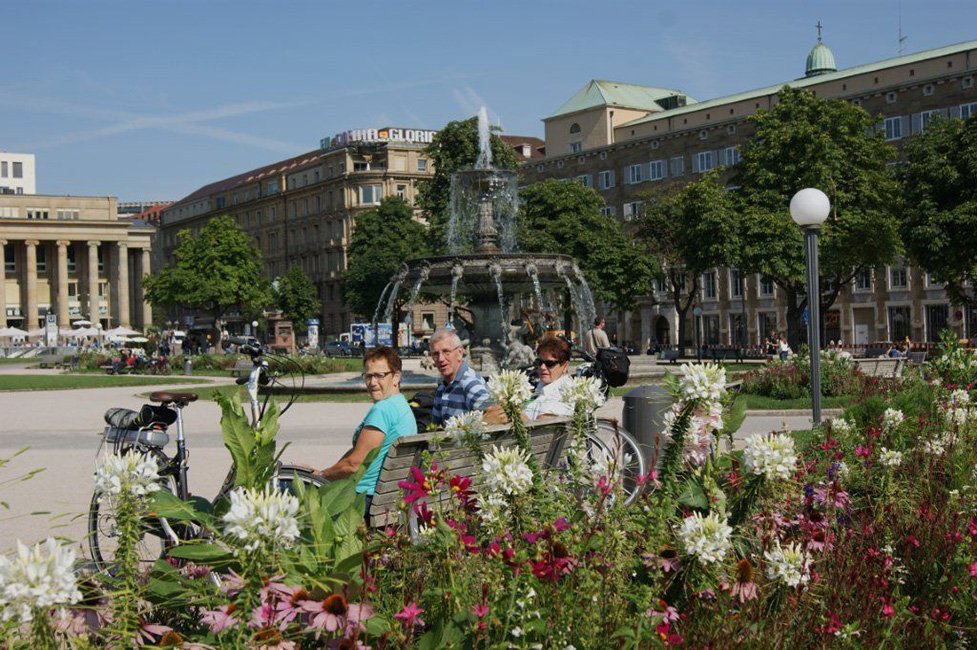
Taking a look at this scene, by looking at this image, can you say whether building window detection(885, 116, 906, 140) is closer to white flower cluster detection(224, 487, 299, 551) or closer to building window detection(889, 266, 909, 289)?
building window detection(889, 266, 909, 289)

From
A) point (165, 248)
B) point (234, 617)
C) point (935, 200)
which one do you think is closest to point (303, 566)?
point (234, 617)

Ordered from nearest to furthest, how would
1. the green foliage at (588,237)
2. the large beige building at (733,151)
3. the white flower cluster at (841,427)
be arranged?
1. the white flower cluster at (841,427)
2. the green foliage at (588,237)
3. the large beige building at (733,151)

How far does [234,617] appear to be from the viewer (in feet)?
8.86

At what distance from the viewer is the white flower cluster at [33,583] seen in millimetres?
2234

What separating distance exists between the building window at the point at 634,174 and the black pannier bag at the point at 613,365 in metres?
75.4

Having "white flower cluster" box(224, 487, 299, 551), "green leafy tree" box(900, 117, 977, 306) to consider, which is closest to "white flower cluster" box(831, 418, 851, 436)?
"white flower cluster" box(224, 487, 299, 551)

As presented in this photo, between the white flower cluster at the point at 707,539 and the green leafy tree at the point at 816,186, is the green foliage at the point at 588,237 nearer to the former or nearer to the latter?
the green leafy tree at the point at 816,186

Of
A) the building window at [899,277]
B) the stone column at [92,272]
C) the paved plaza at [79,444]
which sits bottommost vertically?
the paved plaza at [79,444]

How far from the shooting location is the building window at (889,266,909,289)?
65.3 meters

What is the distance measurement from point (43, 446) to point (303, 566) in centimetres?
1421

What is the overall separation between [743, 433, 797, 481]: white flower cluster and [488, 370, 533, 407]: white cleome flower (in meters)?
0.87

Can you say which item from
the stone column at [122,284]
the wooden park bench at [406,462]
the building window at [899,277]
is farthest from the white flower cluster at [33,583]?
the stone column at [122,284]

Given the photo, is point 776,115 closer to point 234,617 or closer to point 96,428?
point 96,428

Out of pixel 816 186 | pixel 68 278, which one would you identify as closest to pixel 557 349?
pixel 816 186
